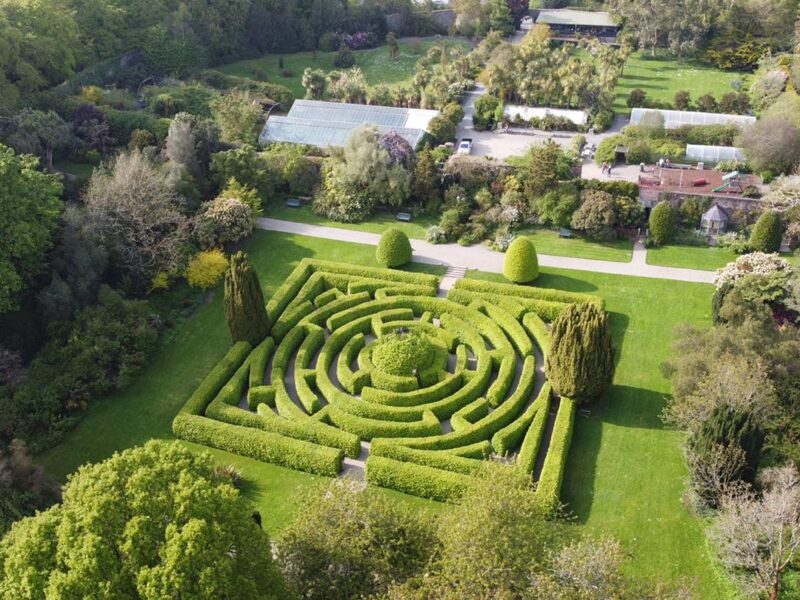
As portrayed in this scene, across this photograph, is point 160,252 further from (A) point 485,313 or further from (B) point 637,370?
(B) point 637,370

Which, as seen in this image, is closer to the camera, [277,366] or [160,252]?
[277,366]

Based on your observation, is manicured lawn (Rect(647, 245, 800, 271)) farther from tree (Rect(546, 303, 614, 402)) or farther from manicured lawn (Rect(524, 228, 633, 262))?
tree (Rect(546, 303, 614, 402))

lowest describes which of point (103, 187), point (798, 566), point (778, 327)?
point (798, 566)

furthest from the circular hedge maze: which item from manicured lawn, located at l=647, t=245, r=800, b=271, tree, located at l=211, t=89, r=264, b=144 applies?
tree, located at l=211, t=89, r=264, b=144

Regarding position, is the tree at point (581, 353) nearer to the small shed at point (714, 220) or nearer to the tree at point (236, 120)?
the small shed at point (714, 220)

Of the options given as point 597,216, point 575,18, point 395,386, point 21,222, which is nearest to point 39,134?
point 21,222

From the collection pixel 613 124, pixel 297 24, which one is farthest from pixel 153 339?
pixel 297 24

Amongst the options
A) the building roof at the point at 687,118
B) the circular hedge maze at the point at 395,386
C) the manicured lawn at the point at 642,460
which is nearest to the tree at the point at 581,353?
the circular hedge maze at the point at 395,386
